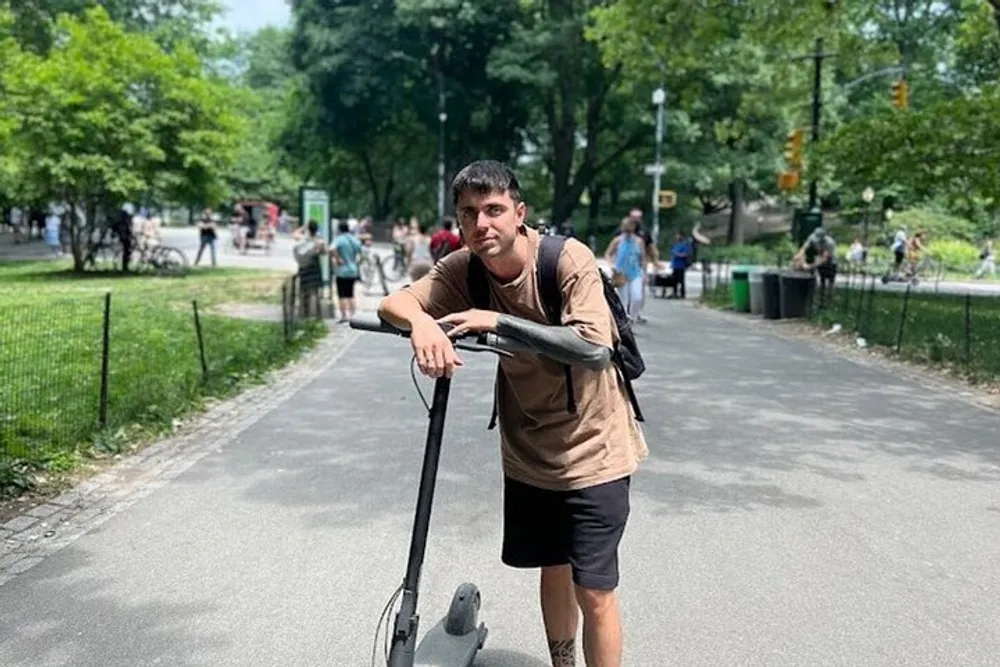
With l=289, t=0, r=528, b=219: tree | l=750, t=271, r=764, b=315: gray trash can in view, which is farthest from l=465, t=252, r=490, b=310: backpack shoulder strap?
l=289, t=0, r=528, b=219: tree

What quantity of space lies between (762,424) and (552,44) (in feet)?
105

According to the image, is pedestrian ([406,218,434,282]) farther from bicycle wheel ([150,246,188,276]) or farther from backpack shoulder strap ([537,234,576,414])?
backpack shoulder strap ([537,234,576,414])

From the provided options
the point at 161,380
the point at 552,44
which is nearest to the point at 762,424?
the point at 161,380

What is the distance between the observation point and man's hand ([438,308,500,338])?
2.57 m

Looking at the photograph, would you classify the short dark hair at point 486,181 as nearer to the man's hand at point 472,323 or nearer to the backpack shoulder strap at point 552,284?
the backpack shoulder strap at point 552,284

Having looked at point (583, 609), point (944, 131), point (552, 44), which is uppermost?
point (552, 44)

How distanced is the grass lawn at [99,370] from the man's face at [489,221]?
172 inches

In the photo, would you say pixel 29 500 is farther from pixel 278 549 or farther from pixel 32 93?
pixel 32 93

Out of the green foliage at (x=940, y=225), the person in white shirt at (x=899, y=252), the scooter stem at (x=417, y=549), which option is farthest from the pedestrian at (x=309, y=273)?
the green foliage at (x=940, y=225)

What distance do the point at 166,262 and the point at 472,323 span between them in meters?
24.0

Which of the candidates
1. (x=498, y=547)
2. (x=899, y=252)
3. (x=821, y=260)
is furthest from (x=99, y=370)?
(x=899, y=252)

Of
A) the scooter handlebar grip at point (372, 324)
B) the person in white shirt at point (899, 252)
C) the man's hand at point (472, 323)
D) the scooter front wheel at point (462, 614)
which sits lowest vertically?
the scooter front wheel at point (462, 614)

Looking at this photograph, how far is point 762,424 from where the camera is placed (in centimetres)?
824

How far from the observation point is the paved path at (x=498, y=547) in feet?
12.8
